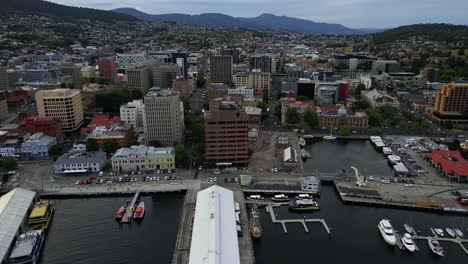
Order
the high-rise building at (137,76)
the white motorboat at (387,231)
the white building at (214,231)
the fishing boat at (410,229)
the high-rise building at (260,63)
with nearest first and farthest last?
the white building at (214,231), the white motorboat at (387,231), the fishing boat at (410,229), the high-rise building at (137,76), the high-rise building at (260,63)

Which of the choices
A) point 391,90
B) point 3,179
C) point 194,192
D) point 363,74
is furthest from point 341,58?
point 3,179

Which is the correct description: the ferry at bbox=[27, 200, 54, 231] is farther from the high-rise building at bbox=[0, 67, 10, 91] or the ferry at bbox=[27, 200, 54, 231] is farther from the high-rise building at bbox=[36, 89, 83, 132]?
the high-rise building at bbox=[0, 67, 10, 91]

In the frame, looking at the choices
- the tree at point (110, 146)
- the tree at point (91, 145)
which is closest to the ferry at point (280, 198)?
the tree at point (110, 146)

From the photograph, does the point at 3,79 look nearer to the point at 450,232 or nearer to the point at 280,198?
the point at 280,198

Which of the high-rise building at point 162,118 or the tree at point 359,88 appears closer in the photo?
the high-rise building at point 162,118

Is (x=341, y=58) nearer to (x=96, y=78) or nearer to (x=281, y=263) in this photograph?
(x=96, y=78)

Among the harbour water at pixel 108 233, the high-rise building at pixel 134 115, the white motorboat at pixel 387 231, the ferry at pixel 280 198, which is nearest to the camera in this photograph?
the harbour water at pixel 108 233

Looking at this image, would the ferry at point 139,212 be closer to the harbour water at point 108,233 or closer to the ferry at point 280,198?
the harbour water at point 108,233

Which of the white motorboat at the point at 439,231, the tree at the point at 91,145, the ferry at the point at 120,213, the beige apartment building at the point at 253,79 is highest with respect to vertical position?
the beige apartment building at the point at 253,79

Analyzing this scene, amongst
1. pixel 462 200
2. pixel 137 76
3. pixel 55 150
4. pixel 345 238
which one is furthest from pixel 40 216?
pixel 137 76
